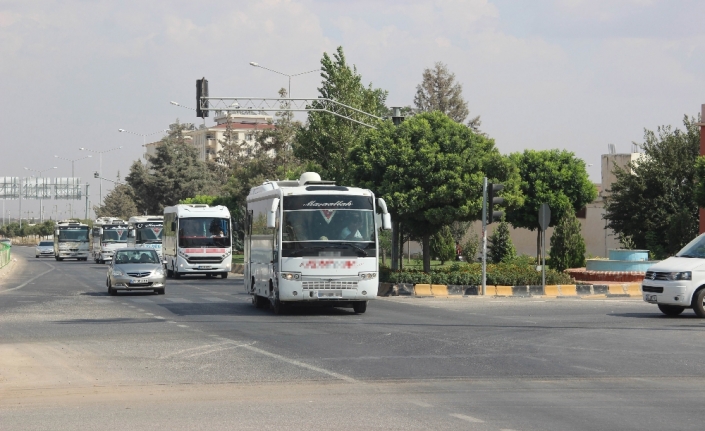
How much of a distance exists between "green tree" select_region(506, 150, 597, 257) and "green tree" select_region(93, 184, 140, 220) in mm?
95365

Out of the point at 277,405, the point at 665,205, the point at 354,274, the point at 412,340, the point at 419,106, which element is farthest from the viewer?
the point at 419,106

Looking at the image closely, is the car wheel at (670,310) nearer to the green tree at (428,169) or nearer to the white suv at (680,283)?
the white suv at (680,283)

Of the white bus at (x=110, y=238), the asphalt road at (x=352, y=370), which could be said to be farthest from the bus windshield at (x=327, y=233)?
the white bus at (x=110, y=238)

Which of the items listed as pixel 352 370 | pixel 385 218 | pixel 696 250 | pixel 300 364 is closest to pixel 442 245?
pixel 385 218

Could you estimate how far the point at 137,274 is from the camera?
107ft

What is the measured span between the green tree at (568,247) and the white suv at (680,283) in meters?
24.3

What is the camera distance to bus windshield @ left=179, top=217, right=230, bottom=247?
4681 cm

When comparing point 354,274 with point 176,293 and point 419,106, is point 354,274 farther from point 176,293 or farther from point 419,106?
point 419,106

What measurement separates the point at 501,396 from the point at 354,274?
39.6ft

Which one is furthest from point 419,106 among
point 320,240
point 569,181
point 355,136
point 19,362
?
point 19,362

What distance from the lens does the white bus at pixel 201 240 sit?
46.8 meters

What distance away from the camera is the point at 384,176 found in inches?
1374

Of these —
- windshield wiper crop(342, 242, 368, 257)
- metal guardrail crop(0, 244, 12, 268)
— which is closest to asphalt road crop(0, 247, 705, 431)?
windshield wiper crop(342, 242, 368, 257)

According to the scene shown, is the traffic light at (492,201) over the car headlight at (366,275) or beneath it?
over
